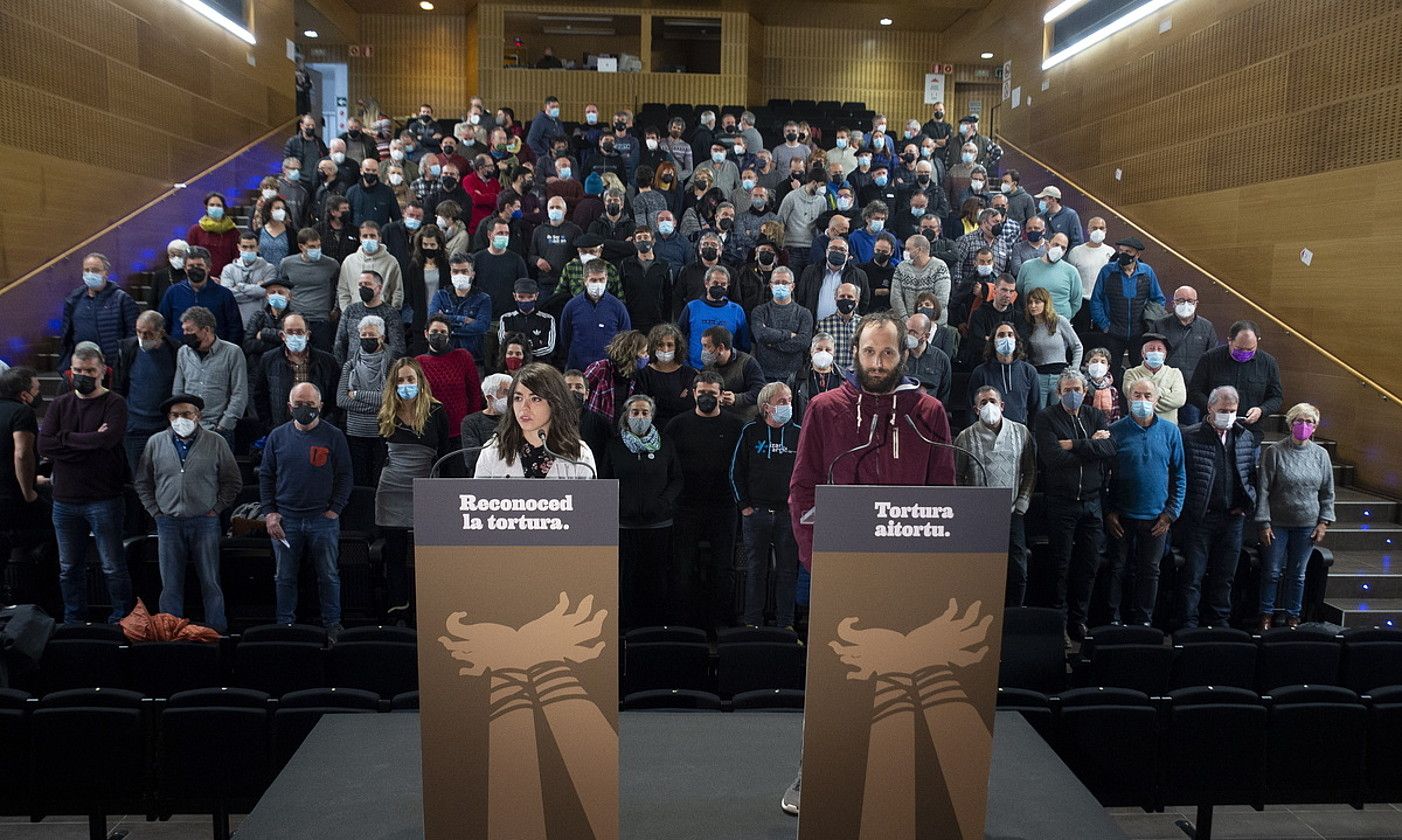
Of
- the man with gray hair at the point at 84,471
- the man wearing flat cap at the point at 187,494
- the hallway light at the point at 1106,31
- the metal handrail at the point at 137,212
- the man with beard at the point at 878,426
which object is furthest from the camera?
the hallway light at the point at 1106,31

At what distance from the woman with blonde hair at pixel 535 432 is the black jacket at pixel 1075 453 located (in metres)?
4.10

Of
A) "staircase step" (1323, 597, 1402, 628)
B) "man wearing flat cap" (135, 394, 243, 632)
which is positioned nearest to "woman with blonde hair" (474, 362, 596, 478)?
"man wearing flat cap" (135, 394, 243, 632)

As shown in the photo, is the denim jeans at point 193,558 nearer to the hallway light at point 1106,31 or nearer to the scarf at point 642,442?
the scarf at point 642,442

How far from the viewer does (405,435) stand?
21.4 feet

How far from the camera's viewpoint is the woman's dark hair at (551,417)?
3.51 meters

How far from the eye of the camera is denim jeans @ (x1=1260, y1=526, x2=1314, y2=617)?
6.88 m

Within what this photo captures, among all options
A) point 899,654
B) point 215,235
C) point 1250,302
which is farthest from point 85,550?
point 1250,302

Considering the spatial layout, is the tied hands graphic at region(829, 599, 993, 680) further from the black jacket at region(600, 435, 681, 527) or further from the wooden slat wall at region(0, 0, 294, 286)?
the wooden slat wall at region(0, 0, 294, 286)

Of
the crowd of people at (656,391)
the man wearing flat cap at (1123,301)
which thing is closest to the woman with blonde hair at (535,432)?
the crowd of people at (656,391)

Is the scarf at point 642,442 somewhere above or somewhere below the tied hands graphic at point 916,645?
above

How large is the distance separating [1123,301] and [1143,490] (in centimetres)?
259

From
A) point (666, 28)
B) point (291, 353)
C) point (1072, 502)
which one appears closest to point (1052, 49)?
point (666, 28)

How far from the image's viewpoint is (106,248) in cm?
996

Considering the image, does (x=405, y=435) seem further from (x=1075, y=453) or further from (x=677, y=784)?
(x=1075, y=453)
